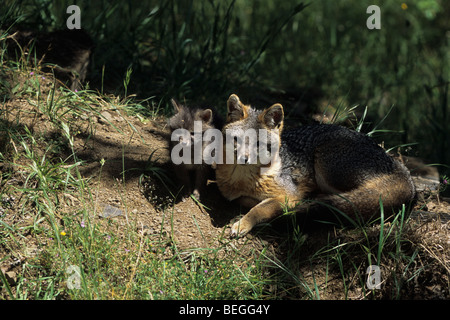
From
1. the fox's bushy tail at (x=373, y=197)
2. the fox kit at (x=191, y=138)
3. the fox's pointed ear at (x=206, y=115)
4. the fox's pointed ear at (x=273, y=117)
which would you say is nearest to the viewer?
the fox's bushy tail at (x=373, y=197)

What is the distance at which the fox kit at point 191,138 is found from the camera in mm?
4859

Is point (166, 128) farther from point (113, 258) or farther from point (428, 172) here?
point (428, 172)

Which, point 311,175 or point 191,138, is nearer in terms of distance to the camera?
point 191,138

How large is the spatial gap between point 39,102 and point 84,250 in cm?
186

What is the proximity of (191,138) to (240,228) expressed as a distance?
1008 mm

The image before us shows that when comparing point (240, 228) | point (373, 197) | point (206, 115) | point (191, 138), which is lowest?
point (240, 228)

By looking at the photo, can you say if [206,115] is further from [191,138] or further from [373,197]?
[373,197]

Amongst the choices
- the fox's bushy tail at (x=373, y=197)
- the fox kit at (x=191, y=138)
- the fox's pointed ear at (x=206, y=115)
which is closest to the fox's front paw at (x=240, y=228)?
the fox kit at (x=191, y=138)

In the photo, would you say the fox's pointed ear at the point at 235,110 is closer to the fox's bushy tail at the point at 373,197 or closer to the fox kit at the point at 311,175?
the fox kit at the point at 311,175

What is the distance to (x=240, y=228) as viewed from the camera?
4480 mm

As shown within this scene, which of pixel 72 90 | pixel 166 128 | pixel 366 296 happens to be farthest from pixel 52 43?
pixel 366 296

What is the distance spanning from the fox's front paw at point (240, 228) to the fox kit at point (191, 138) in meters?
0.54

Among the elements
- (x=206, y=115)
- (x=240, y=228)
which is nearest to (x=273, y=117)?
(x=206, y=115)

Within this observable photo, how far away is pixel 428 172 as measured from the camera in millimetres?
6070
